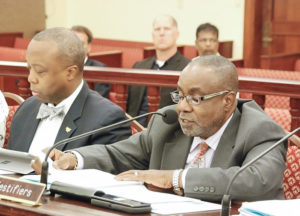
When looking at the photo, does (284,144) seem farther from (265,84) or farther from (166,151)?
(265,84)

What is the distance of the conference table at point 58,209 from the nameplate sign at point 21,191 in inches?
0.8

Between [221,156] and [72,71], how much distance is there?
107 centimetres

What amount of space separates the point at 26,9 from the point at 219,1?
3.42 meters

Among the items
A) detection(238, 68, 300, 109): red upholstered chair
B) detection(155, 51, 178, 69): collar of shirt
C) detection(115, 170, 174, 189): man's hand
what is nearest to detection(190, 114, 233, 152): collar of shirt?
detection(115, 170, 174, 189): man's hand

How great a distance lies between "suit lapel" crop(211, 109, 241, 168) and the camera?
10.2 feet

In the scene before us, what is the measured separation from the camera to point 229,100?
10.3 feet

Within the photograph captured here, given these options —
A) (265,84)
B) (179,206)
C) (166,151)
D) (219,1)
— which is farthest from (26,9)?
(179,206)

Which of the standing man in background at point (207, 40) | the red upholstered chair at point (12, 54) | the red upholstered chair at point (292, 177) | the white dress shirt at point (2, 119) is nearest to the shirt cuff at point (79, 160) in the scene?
the white dress shirt at point (2, 119)

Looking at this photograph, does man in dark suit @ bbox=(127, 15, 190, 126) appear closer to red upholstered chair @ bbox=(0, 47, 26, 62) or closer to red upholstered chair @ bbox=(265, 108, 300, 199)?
red upholstered chair @ bbox=(0, 47, 26, 62)

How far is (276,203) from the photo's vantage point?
244cm

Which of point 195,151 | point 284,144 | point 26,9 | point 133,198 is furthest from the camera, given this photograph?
point 26,9

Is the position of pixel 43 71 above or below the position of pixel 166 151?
above

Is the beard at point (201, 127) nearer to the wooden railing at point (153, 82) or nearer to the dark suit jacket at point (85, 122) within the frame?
the dark suit jacket at point (85, 122)

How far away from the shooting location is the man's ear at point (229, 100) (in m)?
3.12
